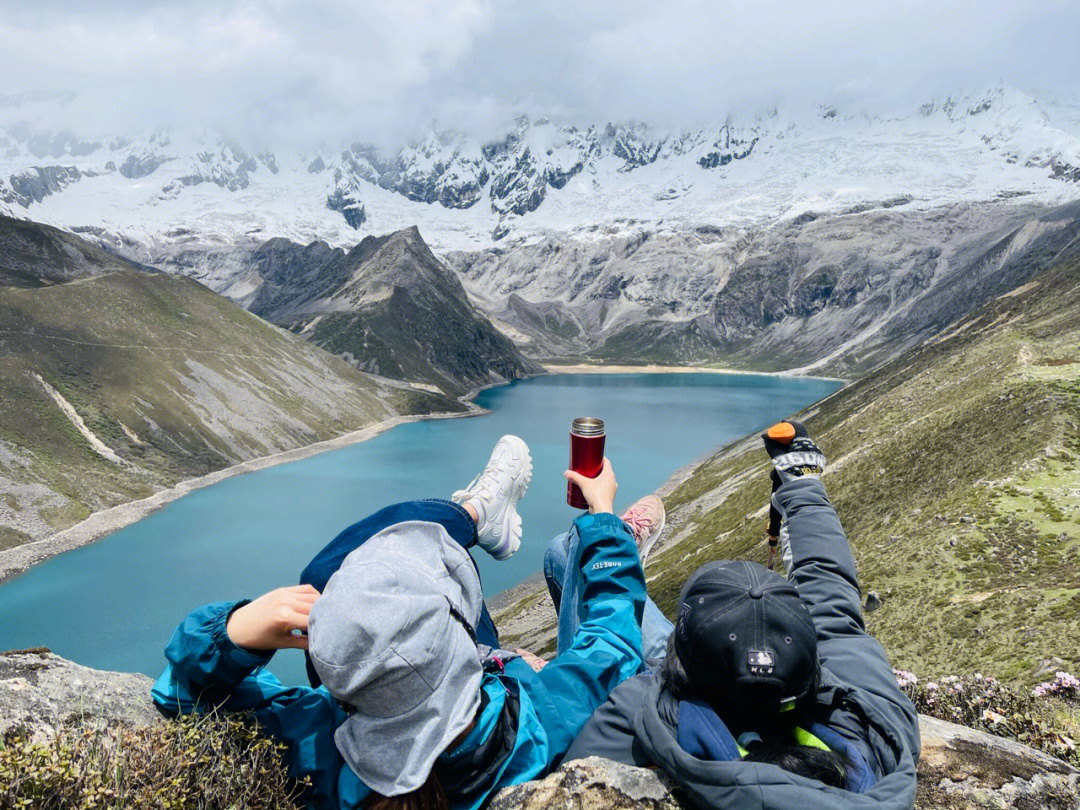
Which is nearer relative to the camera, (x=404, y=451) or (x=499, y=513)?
(x=499, y=513)

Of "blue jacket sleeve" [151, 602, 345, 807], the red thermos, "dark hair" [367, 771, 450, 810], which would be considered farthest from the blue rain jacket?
the red thermos

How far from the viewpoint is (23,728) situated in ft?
11.9

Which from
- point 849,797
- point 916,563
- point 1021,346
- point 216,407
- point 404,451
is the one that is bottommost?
point 404,451

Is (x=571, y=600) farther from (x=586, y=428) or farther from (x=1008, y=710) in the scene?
(x=1008, y=710)

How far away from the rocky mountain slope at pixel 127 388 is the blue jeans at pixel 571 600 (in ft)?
224

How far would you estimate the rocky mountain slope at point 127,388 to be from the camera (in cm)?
6631

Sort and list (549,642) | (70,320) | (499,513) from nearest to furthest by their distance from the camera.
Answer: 1. (499,513)
2. (549,642)
3. (70,320)

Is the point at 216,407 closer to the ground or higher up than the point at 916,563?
closer to the ground

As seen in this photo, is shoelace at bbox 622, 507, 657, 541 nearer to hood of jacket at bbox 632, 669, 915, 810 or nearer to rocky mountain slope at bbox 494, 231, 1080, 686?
hood of jacket at bbox 632, 669, 915, 810

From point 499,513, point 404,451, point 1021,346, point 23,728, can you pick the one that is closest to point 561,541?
point 499,513

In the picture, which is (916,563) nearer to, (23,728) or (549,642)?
(549,642)

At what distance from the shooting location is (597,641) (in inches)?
166

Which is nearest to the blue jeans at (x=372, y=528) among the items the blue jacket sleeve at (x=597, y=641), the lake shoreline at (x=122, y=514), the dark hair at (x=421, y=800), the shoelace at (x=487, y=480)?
the dark hair at (x=421, y=800)

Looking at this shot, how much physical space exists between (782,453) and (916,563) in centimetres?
1667
